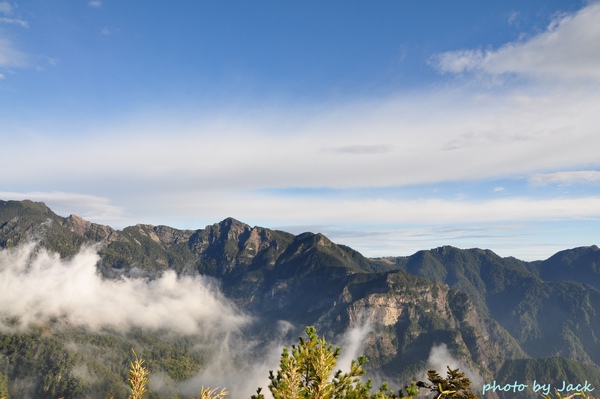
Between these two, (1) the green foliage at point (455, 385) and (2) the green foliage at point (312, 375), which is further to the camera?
(1) the green foliage at point (455, 385)

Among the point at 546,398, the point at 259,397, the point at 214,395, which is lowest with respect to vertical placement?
the point at 259,397

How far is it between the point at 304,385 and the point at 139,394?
10506 millimetres

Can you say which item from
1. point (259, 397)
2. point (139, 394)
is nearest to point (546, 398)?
point (139, 394)

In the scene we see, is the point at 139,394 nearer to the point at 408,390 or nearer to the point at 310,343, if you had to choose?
the point at 310,343

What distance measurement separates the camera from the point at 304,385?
23594mm

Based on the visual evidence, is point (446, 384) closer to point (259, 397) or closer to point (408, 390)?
point (408, 390)

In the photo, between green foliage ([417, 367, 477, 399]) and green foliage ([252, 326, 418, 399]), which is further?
green foliage ([417, 367, 477, 399])

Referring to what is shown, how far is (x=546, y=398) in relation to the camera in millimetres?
13516

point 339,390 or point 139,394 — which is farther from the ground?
point 139,394

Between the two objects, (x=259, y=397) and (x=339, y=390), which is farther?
(x=259, y=397)

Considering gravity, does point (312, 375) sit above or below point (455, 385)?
above

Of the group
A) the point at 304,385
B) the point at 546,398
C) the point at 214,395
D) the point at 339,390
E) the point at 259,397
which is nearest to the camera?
the point at 546,398

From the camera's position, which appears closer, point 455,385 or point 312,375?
point 312,375

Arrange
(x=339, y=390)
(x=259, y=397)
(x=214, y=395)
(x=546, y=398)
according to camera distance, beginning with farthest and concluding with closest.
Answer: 1. (x=259, y=397)
2. (x=339, y=390)
3. (x=214, y=395)
4. (x=546, y=398)
